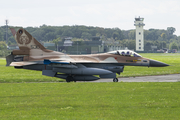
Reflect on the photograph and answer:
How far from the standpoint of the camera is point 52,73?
22.2 meters

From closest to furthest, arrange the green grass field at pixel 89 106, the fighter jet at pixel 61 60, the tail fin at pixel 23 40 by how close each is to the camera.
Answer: the green grass field at pixel 89 106 → the fighter jet at pixel 61 60 → the tail fin at pixel 23 40

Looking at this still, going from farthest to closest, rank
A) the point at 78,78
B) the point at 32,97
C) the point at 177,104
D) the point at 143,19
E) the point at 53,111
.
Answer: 1. the point at 143,19
2. the point at 78,78
3. the point at 32,97
4. the point at 177,104
5. the point at 53,111

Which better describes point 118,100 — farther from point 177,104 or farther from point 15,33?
point 15,33

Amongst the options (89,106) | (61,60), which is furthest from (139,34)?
(89,106)

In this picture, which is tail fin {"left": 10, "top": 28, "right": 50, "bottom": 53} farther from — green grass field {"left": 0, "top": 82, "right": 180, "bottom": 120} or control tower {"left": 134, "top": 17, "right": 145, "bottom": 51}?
control tower {"left": 134, "top": 17, "right": 145, "bottom": 51}

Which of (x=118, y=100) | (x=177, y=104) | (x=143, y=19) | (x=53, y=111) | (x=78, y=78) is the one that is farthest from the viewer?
(x=143, y=19)

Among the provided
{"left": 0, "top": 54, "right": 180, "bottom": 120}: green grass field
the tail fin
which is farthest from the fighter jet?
{"left": 0, "top": 54, "right": 180, "bottom": 120}: green grass field

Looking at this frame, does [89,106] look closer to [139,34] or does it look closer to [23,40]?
[23,40]

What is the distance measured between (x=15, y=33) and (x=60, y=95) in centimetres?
1058

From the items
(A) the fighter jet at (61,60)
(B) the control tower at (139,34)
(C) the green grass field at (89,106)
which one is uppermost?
(B) the control tower at (139,34)

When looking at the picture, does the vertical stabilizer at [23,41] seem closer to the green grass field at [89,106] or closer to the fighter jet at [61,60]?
the fighter jet at [61,60]

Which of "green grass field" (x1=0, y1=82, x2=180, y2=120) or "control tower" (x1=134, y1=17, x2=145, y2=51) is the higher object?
"control tower" (x1=134, y1=17, x2=145, y2=51)

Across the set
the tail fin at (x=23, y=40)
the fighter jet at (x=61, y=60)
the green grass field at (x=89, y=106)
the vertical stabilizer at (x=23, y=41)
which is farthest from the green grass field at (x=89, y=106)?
the tail fin at (x=23, y=40)

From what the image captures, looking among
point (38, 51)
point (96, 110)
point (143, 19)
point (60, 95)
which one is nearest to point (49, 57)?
point (38, 51)
